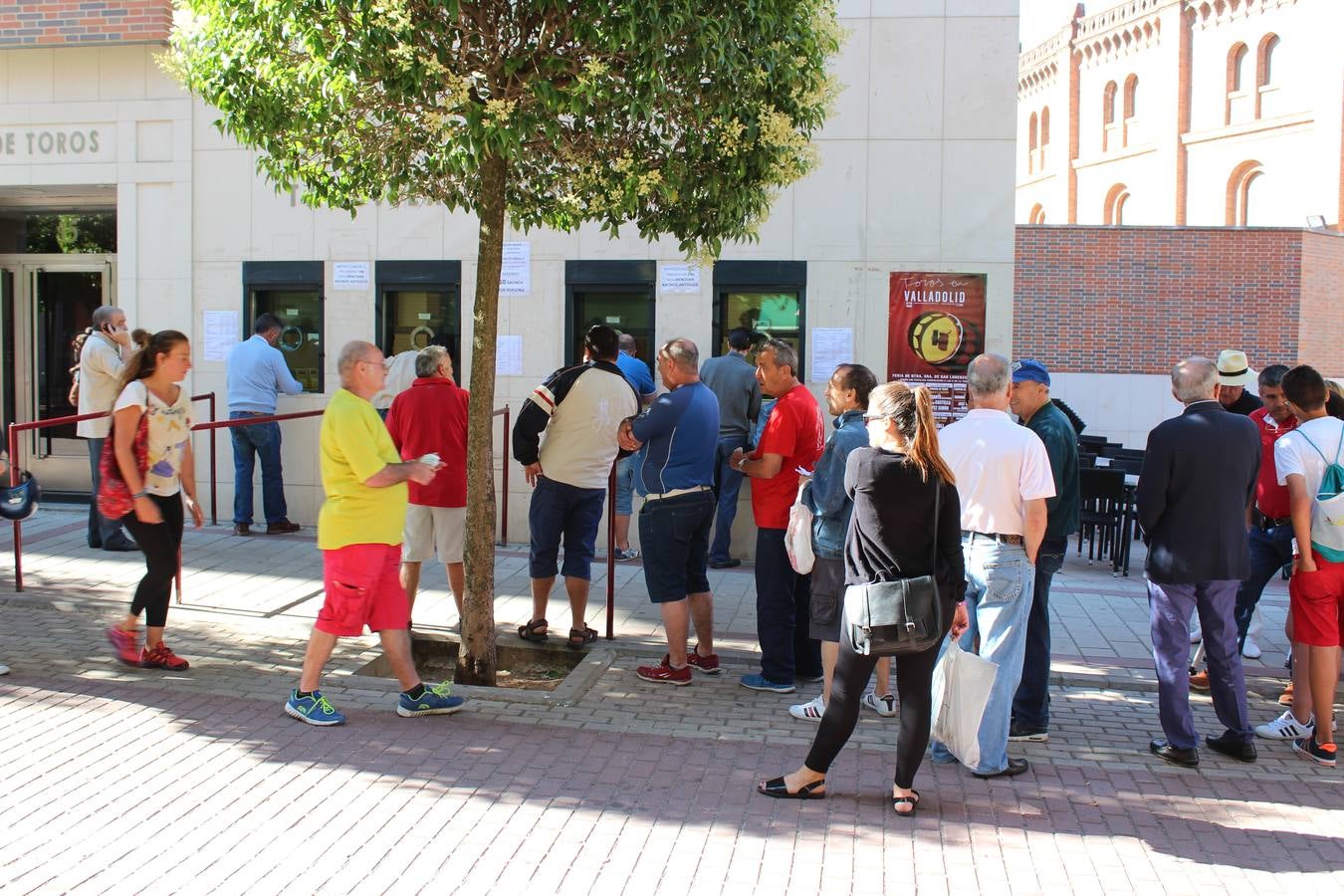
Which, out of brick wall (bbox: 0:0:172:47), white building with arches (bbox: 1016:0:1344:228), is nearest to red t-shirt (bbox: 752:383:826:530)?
brick wall (bbox: 0:0:172:47)

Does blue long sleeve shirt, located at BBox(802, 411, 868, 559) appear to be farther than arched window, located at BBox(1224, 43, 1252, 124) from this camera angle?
No

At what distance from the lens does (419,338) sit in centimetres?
1099

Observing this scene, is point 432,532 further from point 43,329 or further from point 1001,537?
point 43,329

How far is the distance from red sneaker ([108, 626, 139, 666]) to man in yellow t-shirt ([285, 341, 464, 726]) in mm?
1300

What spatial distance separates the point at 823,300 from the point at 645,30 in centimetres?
508

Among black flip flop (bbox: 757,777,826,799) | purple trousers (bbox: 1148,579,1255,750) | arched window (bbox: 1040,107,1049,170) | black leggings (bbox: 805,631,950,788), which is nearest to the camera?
black leggings (bbox: 805,631,950,788)

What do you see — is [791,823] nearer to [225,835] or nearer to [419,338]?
[225,835]

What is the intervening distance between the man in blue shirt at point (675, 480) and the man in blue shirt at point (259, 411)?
5.17 meters

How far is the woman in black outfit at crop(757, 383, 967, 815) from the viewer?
15.1 ft

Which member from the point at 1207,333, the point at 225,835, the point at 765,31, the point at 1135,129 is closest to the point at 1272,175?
the point at 1135,129

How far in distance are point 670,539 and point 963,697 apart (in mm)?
1988

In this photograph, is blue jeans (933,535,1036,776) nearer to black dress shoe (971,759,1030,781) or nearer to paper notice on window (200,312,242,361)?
black dress shoe (971,759,1030,781)

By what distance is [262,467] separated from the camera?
418 inches

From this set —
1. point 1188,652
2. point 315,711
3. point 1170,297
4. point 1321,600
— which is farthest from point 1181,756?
point 1170,297
